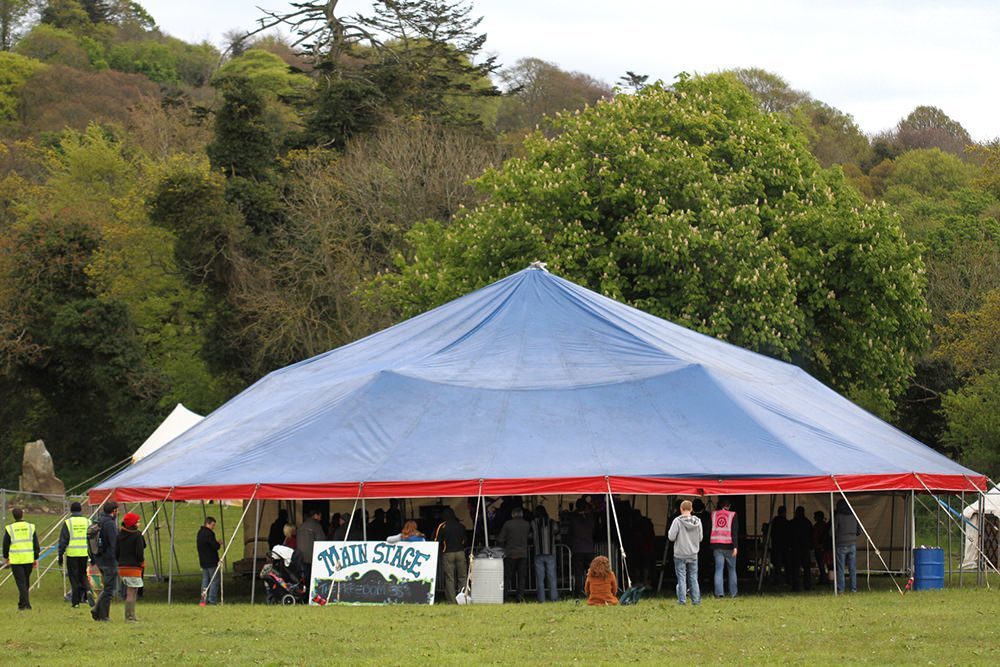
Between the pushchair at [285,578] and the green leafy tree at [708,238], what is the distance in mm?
13922

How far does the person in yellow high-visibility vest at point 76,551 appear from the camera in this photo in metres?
19.9

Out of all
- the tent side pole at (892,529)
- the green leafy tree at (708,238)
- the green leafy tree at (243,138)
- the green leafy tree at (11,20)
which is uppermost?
the green leafy tree at (11,20)

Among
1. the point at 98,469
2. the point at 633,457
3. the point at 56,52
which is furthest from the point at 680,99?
the point at 56,52

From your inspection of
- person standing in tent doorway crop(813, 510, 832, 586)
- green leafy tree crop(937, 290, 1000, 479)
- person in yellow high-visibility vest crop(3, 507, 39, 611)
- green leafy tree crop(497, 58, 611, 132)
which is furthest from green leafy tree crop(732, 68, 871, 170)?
person in yellow high-visibility vest crop(3, 507, 39, 611)

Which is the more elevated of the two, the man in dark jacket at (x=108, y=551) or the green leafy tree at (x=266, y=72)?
the green leafy tree at (x=266, y=72)

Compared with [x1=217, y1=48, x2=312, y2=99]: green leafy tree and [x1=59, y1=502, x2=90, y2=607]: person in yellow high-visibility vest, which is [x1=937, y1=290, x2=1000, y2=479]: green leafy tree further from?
[x1=217, y1=48, x2=312, y2=99]: green leafy tree

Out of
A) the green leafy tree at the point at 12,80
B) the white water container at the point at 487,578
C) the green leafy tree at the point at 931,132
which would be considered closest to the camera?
the white water container at the point at 487,578

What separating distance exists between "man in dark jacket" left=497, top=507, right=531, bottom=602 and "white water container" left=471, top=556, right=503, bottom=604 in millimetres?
309

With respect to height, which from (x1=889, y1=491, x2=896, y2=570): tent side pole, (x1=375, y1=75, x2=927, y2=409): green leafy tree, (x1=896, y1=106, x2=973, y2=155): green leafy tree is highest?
(x1=896, y1=106, x2=973, y2=155): green leafy tree

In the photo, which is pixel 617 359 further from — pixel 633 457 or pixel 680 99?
pixel 680 99

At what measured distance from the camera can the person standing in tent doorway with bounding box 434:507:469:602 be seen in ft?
66.7

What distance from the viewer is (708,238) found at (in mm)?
32906

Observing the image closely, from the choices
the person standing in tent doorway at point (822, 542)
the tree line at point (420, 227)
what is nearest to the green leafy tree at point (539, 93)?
the tree line at point (420, 227)

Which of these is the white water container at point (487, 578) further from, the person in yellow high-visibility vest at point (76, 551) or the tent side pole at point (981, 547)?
the tent side pole at point (981, 547)
